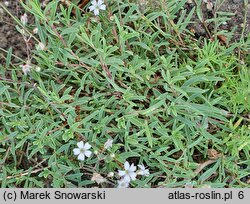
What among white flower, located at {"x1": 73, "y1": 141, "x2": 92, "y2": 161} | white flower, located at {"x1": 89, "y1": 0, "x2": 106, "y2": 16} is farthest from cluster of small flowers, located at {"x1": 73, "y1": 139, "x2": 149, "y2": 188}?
white flower, located at {"x1": 89, "y1": 0, "x2": 106, "y2": 16}

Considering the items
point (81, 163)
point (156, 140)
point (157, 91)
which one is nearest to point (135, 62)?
point (157, 91)

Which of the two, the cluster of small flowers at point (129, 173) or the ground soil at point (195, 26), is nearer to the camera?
the cluster of small flowers at point (129, 173)

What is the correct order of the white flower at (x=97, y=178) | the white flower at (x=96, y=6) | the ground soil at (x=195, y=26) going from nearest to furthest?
the white flower at (x=97, y=178) → the white flower at (x=96, y=6) → the ground soil at (x=195, y=26)

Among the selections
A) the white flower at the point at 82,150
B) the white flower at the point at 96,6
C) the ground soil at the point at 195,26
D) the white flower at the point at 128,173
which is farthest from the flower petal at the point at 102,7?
the white flower at the point at 128,173

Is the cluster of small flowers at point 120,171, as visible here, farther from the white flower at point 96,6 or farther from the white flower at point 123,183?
the white flower at point 96,6

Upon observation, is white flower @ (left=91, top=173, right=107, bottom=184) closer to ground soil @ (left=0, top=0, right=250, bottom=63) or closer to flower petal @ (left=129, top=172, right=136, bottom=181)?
flower petal @ (left=129, top=172, right=136, bottom=181)

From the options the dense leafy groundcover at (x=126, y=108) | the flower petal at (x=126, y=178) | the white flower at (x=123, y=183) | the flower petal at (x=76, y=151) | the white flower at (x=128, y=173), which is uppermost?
the dense leafy groundcover at (x=126, y=108)
